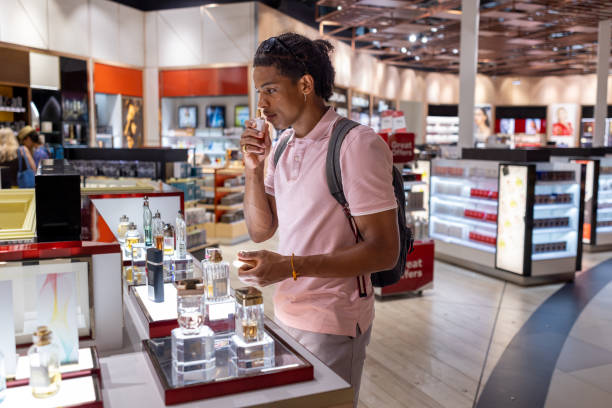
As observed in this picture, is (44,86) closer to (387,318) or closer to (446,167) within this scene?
(446,167)

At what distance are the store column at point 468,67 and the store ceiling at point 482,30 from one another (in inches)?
85.0

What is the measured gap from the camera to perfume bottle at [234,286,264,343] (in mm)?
1307

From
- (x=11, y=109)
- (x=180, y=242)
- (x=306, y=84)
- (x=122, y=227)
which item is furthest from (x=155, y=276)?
(x=11, y=109)

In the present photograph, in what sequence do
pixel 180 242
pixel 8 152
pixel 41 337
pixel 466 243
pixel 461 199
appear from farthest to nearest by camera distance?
pixel 461 199, pixel 466 243, pixel 8 152, pixel 180 242, pixel 41 337

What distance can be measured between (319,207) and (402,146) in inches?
168

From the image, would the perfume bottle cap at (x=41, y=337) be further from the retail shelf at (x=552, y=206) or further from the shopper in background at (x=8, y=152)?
the shopper in background at (x=8, y=152)

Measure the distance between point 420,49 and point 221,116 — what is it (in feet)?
21.7

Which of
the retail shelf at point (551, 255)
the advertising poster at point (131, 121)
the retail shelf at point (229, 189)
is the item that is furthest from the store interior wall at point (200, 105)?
the retail shelf at point (551, 255)

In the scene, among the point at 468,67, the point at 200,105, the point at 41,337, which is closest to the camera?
the point at 41,337

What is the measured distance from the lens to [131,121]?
11.5 metres

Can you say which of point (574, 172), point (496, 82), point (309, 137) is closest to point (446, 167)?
point (574, 172)

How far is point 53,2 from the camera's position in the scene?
941 centimetres

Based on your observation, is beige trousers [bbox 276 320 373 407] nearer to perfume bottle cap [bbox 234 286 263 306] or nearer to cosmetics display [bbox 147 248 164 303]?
perfume bottle cap [bbox 234 286 263 306]

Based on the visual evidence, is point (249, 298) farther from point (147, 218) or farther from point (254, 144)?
point (147, 218)
